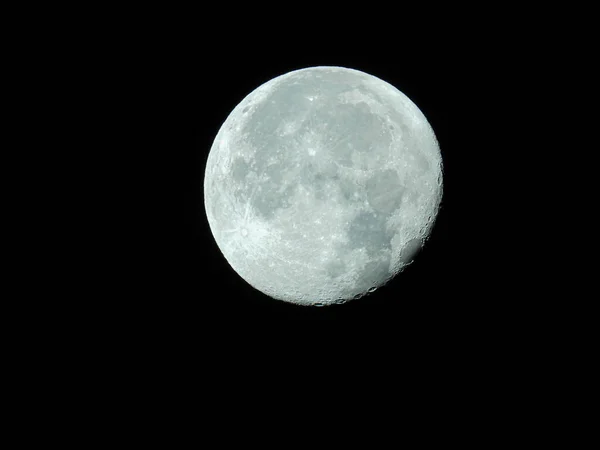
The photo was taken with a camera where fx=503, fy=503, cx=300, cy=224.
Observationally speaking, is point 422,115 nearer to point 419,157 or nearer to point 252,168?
point 419,157

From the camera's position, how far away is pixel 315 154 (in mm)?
3518

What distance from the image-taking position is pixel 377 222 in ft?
11.9

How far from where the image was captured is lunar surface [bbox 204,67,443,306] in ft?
11.6

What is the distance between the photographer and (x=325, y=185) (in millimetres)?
3510

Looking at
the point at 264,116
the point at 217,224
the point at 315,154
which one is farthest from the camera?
the point at 217,224

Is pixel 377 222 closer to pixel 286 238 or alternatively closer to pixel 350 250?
pixel 350 250

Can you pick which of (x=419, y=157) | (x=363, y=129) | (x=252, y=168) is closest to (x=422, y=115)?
(x=419, y=157)

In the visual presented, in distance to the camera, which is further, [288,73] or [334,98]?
[288,73]

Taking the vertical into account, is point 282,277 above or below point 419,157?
below

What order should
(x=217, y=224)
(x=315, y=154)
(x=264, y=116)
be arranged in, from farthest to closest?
(x=217, y=224)
(x=264, y=116)
(x=315, y=154)

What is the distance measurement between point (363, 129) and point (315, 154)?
40 cm

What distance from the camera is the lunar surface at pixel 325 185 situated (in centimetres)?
353

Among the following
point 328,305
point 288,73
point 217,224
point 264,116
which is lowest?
point 328,305

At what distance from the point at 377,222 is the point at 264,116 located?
1151 mm
